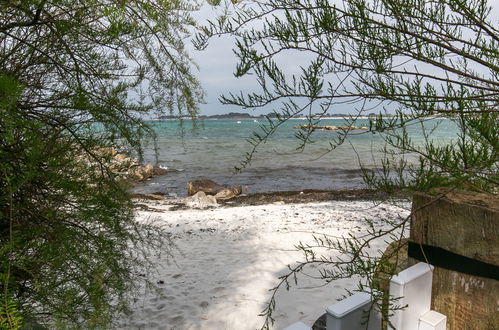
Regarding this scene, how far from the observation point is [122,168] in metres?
2.04

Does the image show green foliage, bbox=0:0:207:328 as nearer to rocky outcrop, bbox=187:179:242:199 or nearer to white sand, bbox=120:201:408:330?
white sand, bbox=120:201:408:330

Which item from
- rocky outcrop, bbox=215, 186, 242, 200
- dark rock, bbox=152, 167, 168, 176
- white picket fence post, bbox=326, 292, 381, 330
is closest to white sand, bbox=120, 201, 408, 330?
white picket fence post, bbox=326, 292, 381, 330

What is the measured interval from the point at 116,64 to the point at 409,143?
1.61 metres

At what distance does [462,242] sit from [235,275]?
383cm

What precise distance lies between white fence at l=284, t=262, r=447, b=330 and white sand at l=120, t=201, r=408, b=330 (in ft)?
2.51

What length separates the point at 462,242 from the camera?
1021 millimetres

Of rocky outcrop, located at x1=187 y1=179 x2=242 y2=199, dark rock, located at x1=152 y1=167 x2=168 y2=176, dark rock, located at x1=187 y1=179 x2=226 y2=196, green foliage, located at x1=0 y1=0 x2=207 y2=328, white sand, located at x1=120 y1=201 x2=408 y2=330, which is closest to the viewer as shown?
green foliage, located at x1=0 y1=0 x2=207 y2=328

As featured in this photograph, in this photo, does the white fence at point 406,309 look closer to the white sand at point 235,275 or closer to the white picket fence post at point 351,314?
the white picket fence post at point 351,314

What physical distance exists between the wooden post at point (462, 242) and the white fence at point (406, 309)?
0.04m

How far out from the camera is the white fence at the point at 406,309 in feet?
3.44

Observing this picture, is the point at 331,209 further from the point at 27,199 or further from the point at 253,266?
the point at 27,199

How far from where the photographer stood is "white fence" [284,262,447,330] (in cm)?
105

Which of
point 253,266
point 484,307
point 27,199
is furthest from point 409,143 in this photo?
point 253,266

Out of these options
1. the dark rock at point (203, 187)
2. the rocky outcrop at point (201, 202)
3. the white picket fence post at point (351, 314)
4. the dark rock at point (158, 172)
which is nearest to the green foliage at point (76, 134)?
the white picket fence post at point (351, 314)
